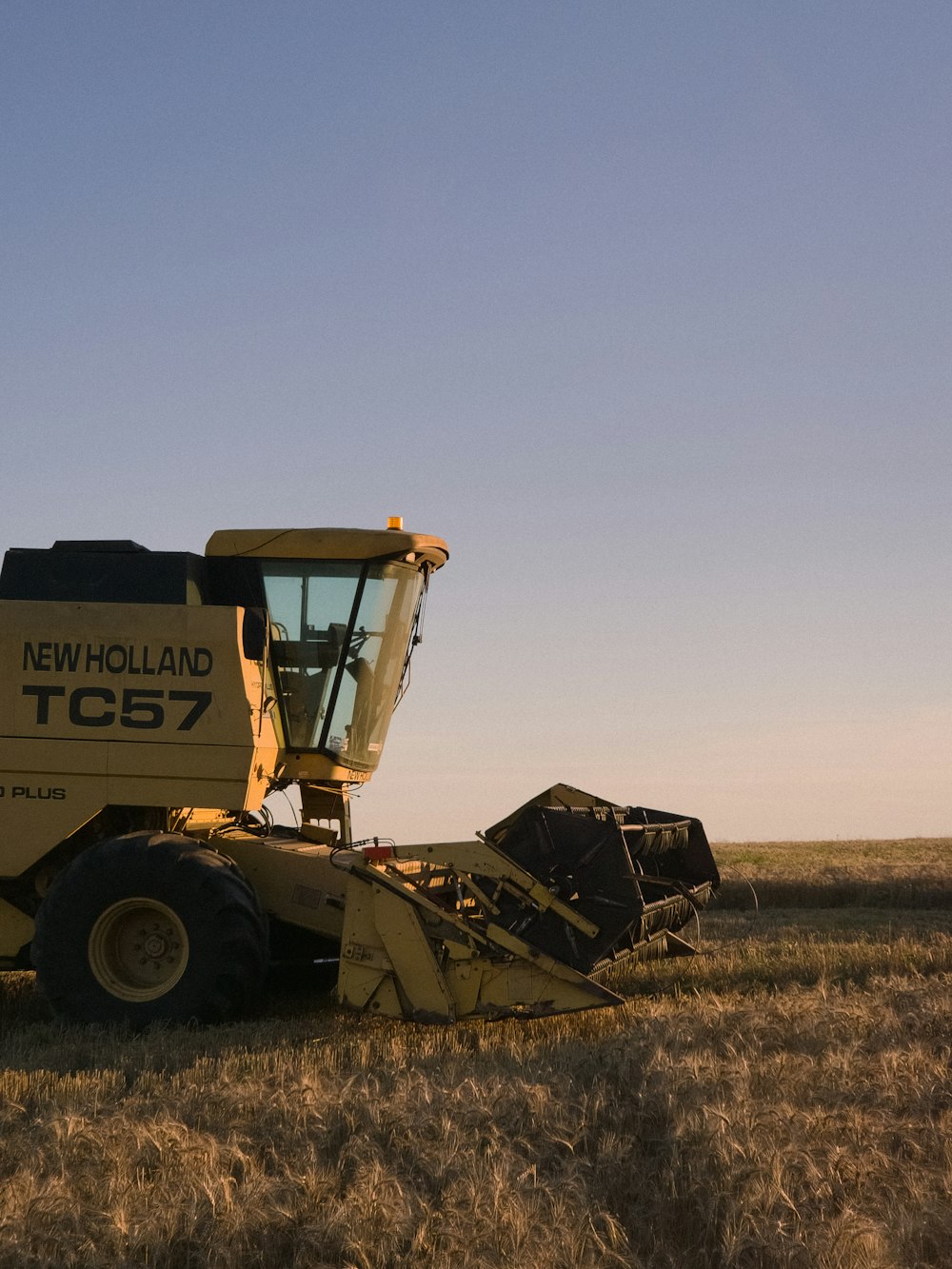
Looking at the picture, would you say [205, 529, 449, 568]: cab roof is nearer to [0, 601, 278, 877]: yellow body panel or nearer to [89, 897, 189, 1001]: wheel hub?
[0, 601, 278, 877]: yellow body panel

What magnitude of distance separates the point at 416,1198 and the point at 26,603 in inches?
195

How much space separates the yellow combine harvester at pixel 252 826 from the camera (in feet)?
22.1

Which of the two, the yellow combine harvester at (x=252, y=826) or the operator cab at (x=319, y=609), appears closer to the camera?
the yellow combine harvester at (x=252, y=826)

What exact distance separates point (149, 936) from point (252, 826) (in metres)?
1.40

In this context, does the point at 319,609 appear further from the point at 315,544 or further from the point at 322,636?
the point at 315,544

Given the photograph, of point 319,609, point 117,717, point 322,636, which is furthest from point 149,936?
point 319,609

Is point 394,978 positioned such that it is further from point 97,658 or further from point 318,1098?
point 97,658

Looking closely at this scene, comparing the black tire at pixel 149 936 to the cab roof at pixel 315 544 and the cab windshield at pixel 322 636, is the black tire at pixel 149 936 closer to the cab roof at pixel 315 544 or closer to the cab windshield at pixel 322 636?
the cab windshield at pixel 322 636

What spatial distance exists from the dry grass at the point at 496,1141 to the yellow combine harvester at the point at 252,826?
371 millimetres

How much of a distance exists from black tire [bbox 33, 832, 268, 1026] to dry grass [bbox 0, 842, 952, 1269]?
9.6 inches

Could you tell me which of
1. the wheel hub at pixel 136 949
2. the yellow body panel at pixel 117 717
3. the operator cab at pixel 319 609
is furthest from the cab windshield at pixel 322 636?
the wheel hub at pixel 136 949

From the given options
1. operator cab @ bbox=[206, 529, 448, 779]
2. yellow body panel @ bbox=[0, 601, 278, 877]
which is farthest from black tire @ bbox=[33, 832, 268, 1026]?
operator cab @ bbox=[206, 529, 448, 779]

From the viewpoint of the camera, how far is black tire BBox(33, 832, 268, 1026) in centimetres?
702

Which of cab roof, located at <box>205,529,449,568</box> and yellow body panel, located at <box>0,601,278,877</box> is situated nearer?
yellow body panel, located at <box>0,601,278,877</box>
